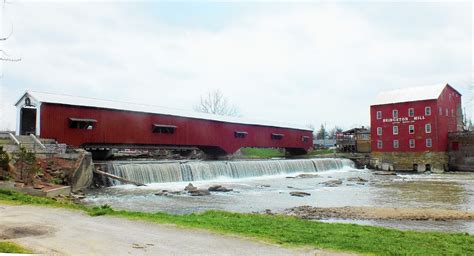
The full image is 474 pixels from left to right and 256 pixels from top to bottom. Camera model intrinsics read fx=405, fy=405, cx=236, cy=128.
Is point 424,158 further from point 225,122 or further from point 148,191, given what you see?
point 148,191

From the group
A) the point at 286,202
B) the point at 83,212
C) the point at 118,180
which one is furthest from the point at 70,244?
the point at 118,180

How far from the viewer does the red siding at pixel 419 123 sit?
137 ft

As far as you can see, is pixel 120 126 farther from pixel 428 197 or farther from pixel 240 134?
pixel 428 197

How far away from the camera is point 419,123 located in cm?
4331

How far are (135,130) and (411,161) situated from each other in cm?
2929

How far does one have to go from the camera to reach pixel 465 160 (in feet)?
133

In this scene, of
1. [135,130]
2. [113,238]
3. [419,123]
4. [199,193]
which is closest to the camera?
[113,238]

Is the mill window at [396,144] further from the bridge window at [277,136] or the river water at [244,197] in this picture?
the river water at [244,197]

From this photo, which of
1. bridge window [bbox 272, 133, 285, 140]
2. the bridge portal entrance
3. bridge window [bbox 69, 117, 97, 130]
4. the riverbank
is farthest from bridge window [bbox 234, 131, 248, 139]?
the riverbank

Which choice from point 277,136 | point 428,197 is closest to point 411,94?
point 277,136

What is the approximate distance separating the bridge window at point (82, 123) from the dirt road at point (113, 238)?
689 inches

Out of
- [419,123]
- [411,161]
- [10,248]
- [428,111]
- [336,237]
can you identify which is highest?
[428,111]

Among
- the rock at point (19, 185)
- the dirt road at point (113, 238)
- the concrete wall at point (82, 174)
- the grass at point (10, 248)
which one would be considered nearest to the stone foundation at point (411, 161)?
the concrete wall at point (82, 174)

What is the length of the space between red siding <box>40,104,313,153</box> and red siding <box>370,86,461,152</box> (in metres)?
14.2
